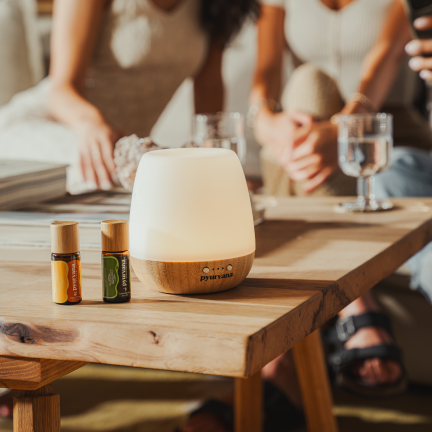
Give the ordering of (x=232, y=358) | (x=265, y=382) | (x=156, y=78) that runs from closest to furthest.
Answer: (x=232, y=358), (x=265, y=382), (x=156, y=78)

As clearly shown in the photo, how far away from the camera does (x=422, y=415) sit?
52.0 inches

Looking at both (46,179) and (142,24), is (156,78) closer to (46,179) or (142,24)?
(142,24)

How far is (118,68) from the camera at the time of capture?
2.15m

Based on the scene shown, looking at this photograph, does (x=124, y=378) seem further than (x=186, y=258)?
Yes

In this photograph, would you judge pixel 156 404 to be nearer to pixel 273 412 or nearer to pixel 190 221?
pixel 273 412

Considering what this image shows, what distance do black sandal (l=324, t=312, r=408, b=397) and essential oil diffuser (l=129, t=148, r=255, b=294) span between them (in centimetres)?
81

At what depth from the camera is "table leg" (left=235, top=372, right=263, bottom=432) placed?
3.58 feet

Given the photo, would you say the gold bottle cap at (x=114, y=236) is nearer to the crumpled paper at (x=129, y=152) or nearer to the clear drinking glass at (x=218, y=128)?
the crumpled paper at (x=129, y=152)

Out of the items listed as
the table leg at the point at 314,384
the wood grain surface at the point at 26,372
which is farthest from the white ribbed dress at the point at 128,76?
the wood grain surface at the point at 26,372

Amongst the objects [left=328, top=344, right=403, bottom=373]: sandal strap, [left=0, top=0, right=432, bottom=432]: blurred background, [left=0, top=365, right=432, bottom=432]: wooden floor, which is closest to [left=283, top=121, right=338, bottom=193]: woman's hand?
[left=0, top=0, right=432, bottom=432]: blurred background

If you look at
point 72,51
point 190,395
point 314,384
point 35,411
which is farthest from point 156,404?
point 72,51

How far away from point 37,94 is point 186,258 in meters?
1.66

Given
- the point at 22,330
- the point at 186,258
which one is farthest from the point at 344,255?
the point at 22,330

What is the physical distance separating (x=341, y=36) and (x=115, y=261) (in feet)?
5.43
